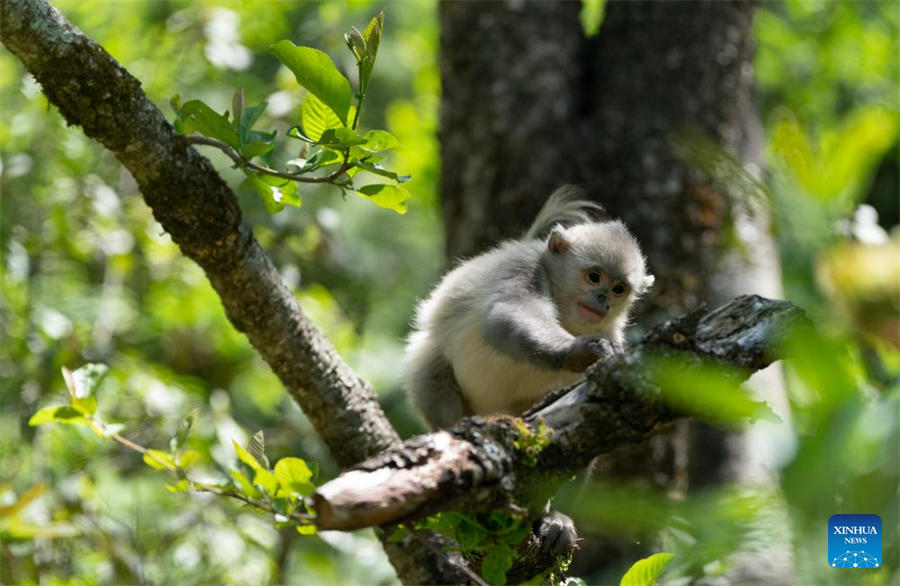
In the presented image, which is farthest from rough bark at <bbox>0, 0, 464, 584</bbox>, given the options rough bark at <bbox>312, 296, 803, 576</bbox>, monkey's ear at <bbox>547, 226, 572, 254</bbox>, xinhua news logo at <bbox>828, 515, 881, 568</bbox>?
xinhua news logo at <bbox>828, 515, 881, 568</bbox>

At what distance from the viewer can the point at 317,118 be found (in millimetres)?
2475

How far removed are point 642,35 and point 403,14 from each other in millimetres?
4552

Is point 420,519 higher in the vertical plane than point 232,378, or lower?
lower

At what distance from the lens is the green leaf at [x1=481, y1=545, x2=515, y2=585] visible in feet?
7.44

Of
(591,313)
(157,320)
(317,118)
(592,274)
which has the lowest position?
(317,118)

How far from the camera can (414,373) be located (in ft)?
12.6

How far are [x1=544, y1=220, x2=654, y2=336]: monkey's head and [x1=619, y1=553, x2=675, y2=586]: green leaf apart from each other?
160 cm

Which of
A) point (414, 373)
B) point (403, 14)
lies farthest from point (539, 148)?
point (403, 14)

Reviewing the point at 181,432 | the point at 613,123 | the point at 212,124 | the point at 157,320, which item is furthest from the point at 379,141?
the point at 157,320

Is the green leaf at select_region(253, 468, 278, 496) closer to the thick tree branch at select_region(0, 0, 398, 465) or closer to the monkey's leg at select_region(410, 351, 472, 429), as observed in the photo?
the thick tree branch at select_region(0, 0, 398, 465)

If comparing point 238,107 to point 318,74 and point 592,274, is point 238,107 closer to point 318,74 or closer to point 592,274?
point 318,74

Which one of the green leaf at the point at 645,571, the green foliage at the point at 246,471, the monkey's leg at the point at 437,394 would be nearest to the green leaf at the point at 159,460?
the green foliage at the point at 246,471

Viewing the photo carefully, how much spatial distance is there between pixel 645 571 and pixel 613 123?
10.2 feet

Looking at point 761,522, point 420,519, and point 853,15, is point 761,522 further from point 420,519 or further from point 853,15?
point 853,15
